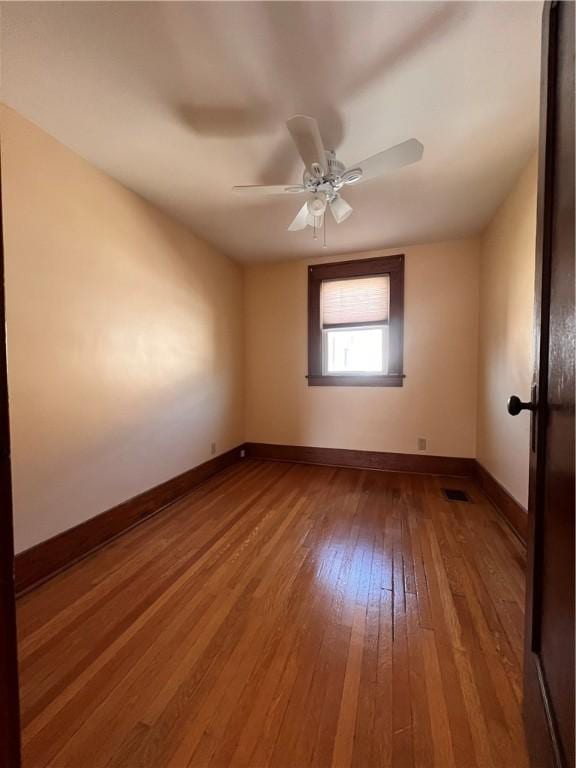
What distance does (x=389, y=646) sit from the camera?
1247mm

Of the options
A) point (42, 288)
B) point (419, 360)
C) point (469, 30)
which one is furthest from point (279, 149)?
point (419, 360)

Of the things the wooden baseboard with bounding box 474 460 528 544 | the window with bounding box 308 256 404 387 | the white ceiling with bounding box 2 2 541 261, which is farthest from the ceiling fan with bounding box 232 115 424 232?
the wooden baseboard with bounding box 474 460 528 544

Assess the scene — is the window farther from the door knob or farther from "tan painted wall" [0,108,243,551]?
the door knob

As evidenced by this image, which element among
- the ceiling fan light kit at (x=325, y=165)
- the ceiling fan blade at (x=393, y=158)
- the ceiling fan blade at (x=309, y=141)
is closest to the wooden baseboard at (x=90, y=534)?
the ceiling fan light kit at (x=325, y=165)

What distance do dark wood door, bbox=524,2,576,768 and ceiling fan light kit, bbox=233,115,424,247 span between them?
0.74m

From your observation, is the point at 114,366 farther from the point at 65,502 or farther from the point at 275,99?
the point at 275,99

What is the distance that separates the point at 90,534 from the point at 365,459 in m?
2.69

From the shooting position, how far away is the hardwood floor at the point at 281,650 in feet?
3.05

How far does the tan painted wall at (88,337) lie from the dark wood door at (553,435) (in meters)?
2.20

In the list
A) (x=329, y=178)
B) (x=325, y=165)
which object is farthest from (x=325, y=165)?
(x=329, y=178)

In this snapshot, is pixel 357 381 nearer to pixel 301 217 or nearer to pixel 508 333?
pixel 508 333

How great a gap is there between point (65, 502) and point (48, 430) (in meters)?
0.45

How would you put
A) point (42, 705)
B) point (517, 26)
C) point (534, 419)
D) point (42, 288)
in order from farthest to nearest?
point (42, 288) < point (517, 26) < point (42, 705) < point (534, 419)

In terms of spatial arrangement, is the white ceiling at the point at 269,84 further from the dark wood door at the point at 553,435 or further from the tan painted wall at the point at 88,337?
the dark wood door at the point at 553,435
